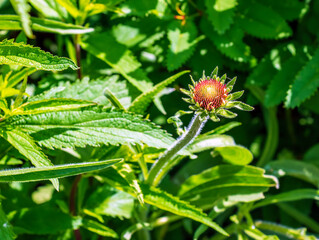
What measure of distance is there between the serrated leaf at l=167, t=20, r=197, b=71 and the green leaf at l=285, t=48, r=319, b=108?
47cm

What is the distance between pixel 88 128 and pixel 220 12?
0.86 metres

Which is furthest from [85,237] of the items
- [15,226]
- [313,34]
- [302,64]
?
[313,34]

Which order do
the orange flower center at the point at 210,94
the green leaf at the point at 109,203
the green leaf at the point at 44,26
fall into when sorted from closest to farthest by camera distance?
the orange flower center at the point at 210,94
the green leaf at the point at 44,26
the green leaf at the point at 109,203

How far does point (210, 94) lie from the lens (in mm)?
1104

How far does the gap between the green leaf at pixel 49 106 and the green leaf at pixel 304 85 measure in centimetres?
91

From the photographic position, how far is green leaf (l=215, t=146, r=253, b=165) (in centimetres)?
164

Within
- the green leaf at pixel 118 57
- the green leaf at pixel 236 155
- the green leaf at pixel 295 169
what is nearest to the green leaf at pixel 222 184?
the green leaf at pixel 236 155

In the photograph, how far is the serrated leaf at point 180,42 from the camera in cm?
176

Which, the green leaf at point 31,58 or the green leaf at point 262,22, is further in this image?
the green leaf at point 262,22

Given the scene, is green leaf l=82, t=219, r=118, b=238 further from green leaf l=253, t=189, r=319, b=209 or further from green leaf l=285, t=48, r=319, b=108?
green leaf l=285, t=48, r=319, b=108

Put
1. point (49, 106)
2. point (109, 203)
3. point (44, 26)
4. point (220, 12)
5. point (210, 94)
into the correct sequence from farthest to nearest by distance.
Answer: point (220, 12) < point (109, 203) < point (44, 26) < point (49, 106) < point (210, 94)

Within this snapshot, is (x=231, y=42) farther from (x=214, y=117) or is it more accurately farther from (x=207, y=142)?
(x=214, y=117)

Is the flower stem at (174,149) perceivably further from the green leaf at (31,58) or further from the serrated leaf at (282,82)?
the serrated leaf at (282,82)

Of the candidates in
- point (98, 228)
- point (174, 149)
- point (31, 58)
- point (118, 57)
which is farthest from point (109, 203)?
point (31, 58)
